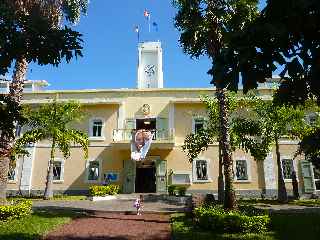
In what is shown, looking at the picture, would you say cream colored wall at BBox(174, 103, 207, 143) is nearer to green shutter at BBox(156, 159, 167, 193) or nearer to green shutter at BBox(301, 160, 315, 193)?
green shutter at BBox(156, 159, 167, 193)

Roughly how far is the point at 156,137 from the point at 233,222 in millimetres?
15571

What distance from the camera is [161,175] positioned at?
28438mm

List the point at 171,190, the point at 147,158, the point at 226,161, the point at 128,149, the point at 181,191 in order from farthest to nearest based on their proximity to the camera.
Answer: the point at 147,158, the point at 128,149, the point at 171,190, the point at 181,191, the point at 226,161

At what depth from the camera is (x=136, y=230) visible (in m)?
14.0

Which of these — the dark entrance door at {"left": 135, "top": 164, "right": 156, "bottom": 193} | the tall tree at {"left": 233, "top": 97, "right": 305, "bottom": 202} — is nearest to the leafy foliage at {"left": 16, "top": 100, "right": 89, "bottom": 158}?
the dark entrance door at {"left": 135, "top": 164, "right": 156, "bottom": 193}

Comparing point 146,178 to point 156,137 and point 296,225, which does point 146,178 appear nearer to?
point 156,137

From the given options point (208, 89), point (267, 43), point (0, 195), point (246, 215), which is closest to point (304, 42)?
point (267, 43)

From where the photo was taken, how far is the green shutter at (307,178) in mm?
27344

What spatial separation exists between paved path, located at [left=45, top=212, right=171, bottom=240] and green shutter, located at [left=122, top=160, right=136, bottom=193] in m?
10.6

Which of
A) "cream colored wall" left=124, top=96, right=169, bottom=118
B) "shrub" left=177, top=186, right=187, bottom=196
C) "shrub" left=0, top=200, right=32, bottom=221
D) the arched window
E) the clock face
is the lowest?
"shrub" left=0, top=200, right=32, bottom=221

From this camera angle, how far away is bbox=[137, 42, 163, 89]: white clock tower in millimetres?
39344

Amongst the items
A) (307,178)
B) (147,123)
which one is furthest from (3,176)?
(307,178)

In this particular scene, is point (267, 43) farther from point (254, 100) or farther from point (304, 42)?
point (254, 100)

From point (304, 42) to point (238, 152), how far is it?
22.6 meters
